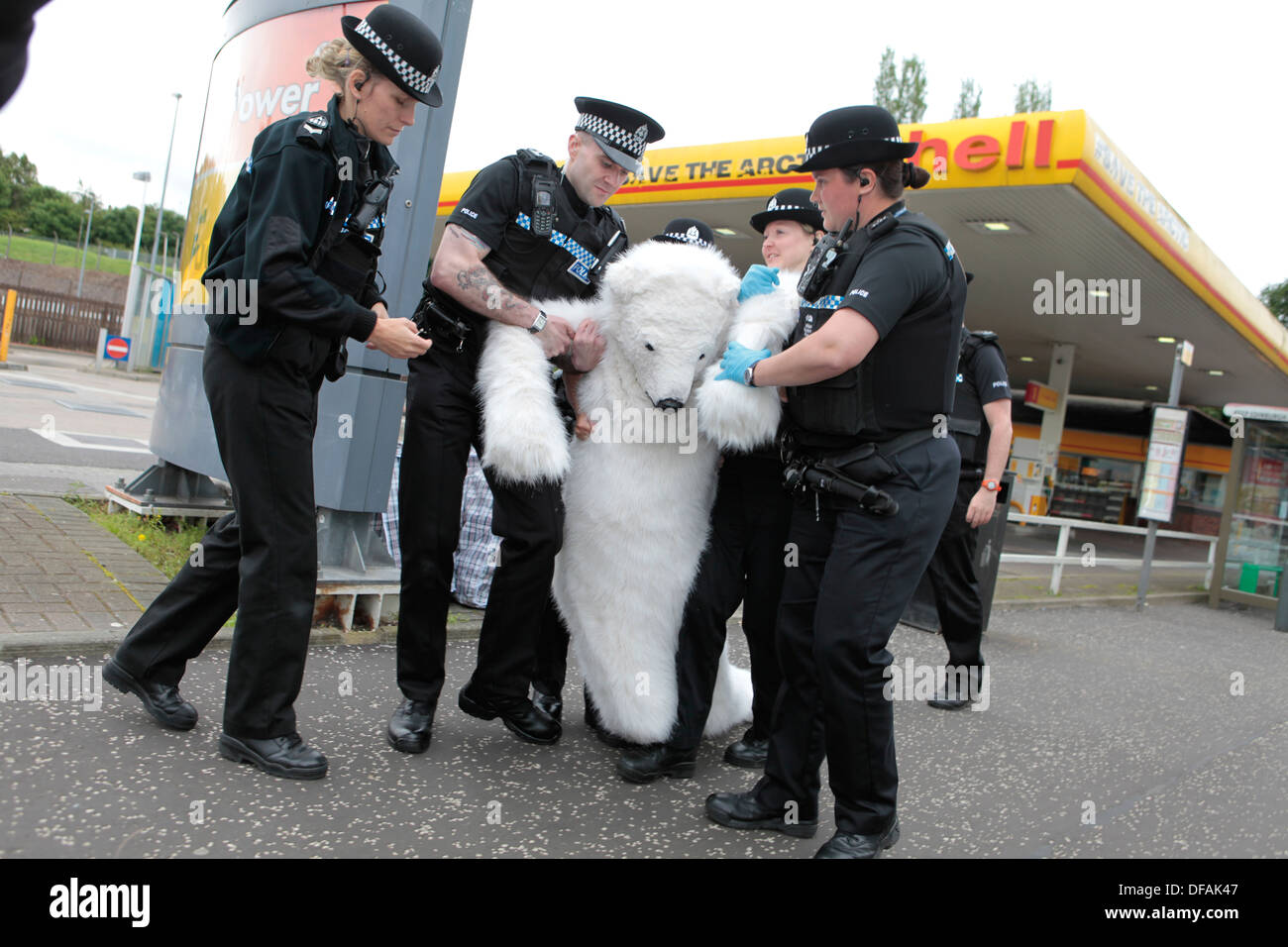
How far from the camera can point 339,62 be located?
2.75 meters

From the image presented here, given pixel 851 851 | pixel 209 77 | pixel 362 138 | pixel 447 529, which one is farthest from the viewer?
pixel 209 77

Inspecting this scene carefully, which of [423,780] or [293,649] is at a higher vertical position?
[293,649]

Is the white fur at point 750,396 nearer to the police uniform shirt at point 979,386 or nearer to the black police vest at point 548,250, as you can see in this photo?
the black police vest at point 548,250

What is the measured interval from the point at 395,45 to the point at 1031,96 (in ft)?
137

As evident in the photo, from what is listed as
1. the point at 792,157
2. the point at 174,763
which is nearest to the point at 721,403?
the point at 174,763

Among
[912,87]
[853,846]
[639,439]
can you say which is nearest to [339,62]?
[639,439]

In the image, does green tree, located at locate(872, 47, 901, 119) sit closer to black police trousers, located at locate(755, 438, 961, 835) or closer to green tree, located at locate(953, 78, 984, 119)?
green tree, located at locate(953, 78, 984, 119)

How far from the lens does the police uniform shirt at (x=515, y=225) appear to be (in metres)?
3.05

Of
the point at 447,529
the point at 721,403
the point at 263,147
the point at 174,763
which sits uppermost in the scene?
the point at 263,147

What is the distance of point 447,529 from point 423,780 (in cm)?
82

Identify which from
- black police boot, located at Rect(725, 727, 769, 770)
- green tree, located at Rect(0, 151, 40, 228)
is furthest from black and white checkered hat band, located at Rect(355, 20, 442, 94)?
green tree, located at Rect(0, 151, 40, 228)

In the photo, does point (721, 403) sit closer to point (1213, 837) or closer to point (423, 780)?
point (423, 780)

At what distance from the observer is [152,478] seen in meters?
5.77

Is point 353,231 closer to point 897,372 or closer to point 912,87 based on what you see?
point 897,372
